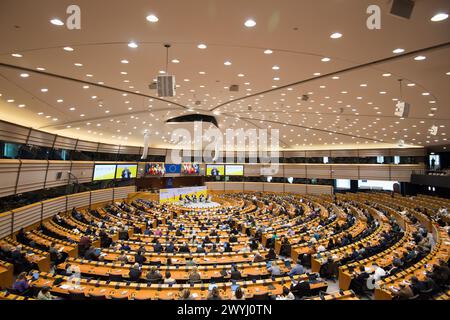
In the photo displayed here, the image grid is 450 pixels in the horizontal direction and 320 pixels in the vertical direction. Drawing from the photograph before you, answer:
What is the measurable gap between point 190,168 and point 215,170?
4.60 m

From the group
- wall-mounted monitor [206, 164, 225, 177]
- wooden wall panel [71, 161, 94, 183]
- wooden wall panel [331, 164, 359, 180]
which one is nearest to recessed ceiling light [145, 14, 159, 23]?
wooden wall panel [71, 161, 94, 183]

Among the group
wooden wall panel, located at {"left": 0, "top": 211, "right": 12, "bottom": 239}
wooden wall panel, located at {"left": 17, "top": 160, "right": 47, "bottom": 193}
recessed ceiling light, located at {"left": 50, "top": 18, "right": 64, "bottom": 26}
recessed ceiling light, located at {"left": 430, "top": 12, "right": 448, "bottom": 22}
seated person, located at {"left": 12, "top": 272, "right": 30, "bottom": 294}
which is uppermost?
recessed ceiling light, located at {"left": 50, "top": 18, "right": 64, "bottom": 26}

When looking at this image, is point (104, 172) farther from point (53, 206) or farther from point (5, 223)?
point (5, 223)

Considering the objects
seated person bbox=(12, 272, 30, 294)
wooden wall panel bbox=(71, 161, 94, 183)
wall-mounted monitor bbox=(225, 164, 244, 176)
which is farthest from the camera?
wall-mounted monitor bbox=(225, 164, 244, 176)

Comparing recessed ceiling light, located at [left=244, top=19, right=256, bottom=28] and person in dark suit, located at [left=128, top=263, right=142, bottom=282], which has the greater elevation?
recessed ceiling light, located at [left=244, top=19, right=256, bottom=28]

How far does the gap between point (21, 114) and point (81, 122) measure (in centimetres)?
386

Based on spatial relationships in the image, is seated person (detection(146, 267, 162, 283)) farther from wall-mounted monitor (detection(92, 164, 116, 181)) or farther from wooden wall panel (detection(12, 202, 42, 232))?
wall-mounted monitor (detection(92, 164, 116, 181))

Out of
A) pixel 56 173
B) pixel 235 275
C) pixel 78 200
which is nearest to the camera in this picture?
pixel 235 275

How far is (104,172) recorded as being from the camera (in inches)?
1133

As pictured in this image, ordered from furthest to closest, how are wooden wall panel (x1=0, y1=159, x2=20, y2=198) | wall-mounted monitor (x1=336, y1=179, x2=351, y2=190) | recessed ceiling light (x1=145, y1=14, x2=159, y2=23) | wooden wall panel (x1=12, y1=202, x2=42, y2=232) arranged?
1. wall-mounted monitor (x1=336, y1=179, x2=351, y2=190)
2. wooden wall panel (x1=12, y1=202, x2=42, y2=232)
3. wooden wall panel (x1=0, y1=159, x2=20, y2=198)
4. recessed ceiling light (x1=145, y1=14, x2=159, y2=23)

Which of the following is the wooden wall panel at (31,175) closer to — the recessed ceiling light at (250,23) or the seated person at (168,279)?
the seated person at (168,279)

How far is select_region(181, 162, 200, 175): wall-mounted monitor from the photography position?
39.5 meters

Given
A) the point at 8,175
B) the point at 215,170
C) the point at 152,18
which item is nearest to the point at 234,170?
the point at 215,170

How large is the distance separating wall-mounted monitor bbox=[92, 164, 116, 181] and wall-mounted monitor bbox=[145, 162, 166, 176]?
218 inches
